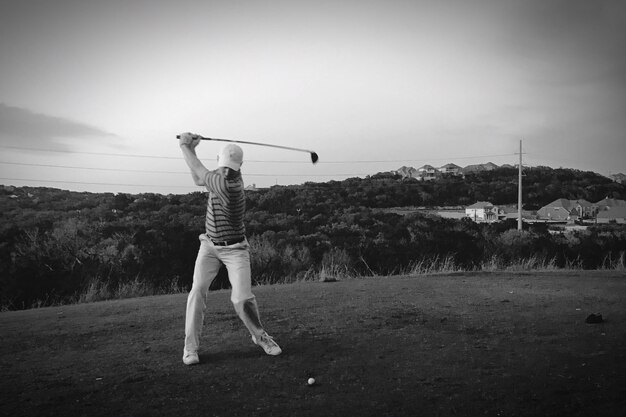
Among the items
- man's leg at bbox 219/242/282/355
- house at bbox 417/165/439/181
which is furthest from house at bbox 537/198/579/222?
man's leg at bbox 219/242/282/355

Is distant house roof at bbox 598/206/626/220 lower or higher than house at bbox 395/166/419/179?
lower

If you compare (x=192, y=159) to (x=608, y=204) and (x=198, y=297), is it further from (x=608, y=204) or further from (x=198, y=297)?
(x=608, y=204)

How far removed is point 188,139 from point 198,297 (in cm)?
184

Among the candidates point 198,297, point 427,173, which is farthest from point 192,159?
point 427,173

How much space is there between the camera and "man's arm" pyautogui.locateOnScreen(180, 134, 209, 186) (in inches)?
236

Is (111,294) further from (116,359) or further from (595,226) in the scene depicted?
(595,226)

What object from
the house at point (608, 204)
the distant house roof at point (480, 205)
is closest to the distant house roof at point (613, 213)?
the house at point (608, 204)

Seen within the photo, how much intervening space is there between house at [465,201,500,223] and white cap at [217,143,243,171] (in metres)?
39.5

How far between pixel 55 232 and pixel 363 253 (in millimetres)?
11937

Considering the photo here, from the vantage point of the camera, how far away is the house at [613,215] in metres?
42.8

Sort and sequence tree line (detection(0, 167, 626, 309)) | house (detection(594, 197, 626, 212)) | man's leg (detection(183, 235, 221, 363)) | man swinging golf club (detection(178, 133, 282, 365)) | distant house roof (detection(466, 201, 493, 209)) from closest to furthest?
man's leg (detection(183, 235, 221, 363)) → man swinging golf club (detection(178, 133, 282, 365)) → tree line (detection(0, 167, 626, 309)) → house (detection(594, 197, 626, 212)) → distant house roof (detection(466, 201, 493, 209))

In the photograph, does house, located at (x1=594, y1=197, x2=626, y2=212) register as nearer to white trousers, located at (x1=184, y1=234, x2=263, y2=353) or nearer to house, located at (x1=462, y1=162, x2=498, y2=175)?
house, located at (x1=462, y1=162, x2=498, y2=175)

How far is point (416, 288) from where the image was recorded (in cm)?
1038

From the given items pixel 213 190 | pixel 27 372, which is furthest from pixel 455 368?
pixel 27 372
